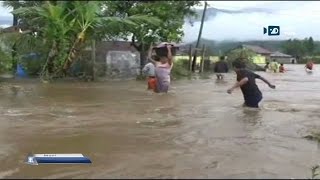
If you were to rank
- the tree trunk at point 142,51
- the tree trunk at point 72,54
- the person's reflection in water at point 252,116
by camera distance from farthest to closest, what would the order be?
the tree trunk at point 142,51 → the tree trunk at point 72,54 → the person's reflection in water at point 252,116

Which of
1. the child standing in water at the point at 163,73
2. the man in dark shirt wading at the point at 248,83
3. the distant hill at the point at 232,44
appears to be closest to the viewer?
the distant hill at the point at 232,44

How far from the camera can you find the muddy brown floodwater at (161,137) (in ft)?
17.5

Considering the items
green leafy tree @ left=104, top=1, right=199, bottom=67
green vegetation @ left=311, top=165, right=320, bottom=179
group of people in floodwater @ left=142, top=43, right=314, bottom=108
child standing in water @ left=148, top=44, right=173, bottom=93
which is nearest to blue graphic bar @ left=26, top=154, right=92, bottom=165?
green vegetation @ left=311, top=165, right=320, bottom=179

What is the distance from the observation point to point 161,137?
7.34 metres

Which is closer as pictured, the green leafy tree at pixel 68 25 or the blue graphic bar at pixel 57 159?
the blue graphic bar at pixel 57 159

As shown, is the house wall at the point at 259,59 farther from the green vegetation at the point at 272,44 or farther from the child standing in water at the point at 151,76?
the child standing in water at the point at 151,76

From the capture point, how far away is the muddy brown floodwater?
5348mm

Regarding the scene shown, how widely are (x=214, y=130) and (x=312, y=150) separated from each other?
6.07 feet

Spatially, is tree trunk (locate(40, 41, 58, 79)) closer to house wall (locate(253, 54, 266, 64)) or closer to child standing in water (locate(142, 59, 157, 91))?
child standing in water (locate(142, 59, 157, 91))

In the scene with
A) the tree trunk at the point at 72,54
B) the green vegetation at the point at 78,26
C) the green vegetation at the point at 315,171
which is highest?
the green vegetation at the point at 78,26

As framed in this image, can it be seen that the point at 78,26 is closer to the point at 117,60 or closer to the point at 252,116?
the point at 117,60

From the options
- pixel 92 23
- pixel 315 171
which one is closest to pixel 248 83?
pixel 315 171

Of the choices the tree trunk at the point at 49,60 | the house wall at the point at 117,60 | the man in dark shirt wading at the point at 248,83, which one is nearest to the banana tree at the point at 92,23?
the tree trunk at the point at 49,60

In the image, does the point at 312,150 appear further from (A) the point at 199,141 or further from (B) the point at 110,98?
(B) the point at 110,98
